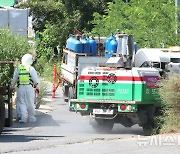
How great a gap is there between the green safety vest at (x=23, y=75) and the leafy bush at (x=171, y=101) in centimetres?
431

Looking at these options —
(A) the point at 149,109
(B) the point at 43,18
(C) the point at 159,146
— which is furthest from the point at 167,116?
(B) the point at 43,18

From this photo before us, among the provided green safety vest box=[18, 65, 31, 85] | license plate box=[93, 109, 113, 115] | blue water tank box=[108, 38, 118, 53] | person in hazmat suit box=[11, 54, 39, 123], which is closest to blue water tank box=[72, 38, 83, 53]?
blue water tank box=[108, 38, 118, 53]

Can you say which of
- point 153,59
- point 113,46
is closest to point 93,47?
point 113,46

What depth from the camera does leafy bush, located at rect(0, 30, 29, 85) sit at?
20.6m

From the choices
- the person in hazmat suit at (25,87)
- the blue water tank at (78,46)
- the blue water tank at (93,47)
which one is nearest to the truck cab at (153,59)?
the person in hazmat suit at (25,87)

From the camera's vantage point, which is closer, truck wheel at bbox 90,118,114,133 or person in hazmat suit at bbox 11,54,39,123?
truck wheel at bbox 90,118,114,133

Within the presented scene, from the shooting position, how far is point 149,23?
2780 cm

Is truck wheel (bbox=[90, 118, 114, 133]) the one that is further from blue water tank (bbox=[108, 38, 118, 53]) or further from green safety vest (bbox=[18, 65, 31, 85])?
blue water tank (bbox=[108, 38, 118, 53])

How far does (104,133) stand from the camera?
1717cm

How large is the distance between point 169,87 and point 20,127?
4254mm

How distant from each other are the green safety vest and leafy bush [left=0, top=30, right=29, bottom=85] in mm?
1357

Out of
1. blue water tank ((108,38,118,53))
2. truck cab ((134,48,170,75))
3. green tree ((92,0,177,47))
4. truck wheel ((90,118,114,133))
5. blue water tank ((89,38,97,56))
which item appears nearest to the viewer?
truck wheel ((90,118,114,133))

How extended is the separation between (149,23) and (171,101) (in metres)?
12.1

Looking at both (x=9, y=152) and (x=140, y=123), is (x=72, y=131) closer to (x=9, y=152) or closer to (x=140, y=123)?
(x=140, y=123)
